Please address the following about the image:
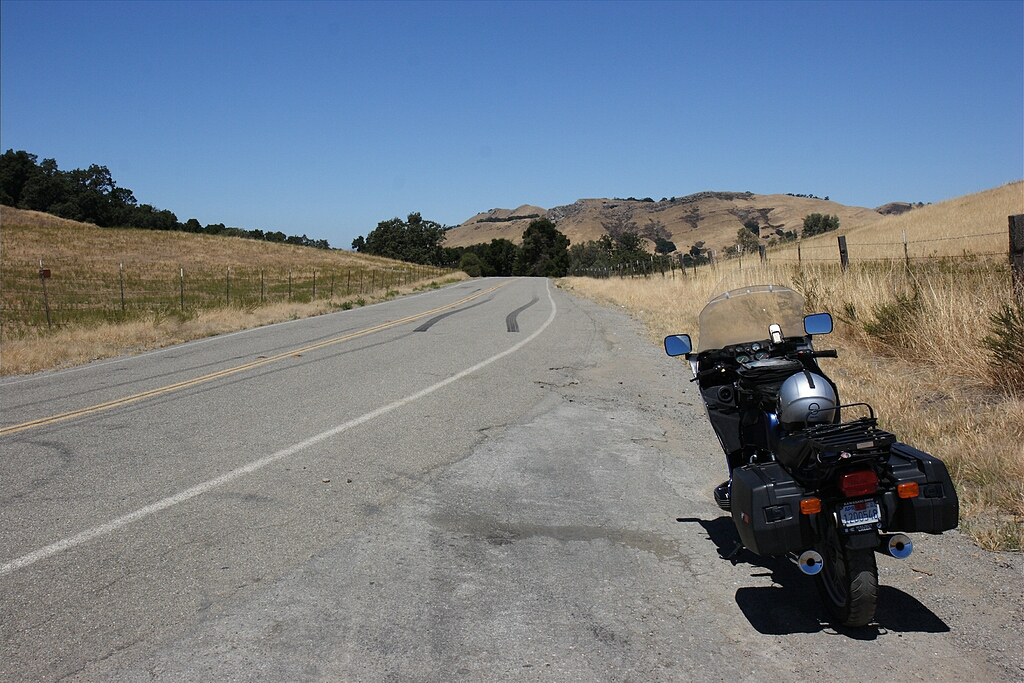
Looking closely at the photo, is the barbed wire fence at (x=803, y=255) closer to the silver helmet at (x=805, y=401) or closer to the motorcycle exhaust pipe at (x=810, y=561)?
the silver helmet at (x=805, y=401)

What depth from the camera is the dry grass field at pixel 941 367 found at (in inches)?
209

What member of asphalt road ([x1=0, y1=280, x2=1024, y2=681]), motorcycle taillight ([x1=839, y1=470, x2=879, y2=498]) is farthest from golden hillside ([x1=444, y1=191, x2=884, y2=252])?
motorcycle taillight ([x1=839, y1=470, x2=879, y2=498])

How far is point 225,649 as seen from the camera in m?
3.45

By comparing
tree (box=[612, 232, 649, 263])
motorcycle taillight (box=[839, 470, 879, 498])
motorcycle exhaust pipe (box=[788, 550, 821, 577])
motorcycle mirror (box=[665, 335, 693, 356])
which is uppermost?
tree (box=[612, 232, 649, 263])

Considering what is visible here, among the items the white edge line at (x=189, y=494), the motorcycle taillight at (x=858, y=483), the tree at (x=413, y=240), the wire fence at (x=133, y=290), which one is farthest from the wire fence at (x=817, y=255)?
the tree at (x=413, y=240)

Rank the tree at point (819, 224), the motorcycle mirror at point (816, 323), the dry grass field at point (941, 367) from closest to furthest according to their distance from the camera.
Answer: the motorcycle mirror at point (816, 323), the dry grass field at point (941, 367), the tree at point (819, 224)

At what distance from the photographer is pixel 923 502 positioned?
11.3ft

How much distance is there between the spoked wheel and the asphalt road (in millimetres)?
146

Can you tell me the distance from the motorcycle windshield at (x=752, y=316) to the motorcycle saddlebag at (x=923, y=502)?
4.59 ft

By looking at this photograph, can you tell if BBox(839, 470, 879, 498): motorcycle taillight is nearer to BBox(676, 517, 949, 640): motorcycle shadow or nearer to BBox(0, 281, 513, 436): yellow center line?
BBox(676, 517, 949, 640): motorcycle shadow

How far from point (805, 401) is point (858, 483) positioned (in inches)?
22.6

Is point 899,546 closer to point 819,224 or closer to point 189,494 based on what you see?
point 189,494

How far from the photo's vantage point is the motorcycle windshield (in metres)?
4.77

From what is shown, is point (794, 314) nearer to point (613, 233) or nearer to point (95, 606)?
point (95, 606)
